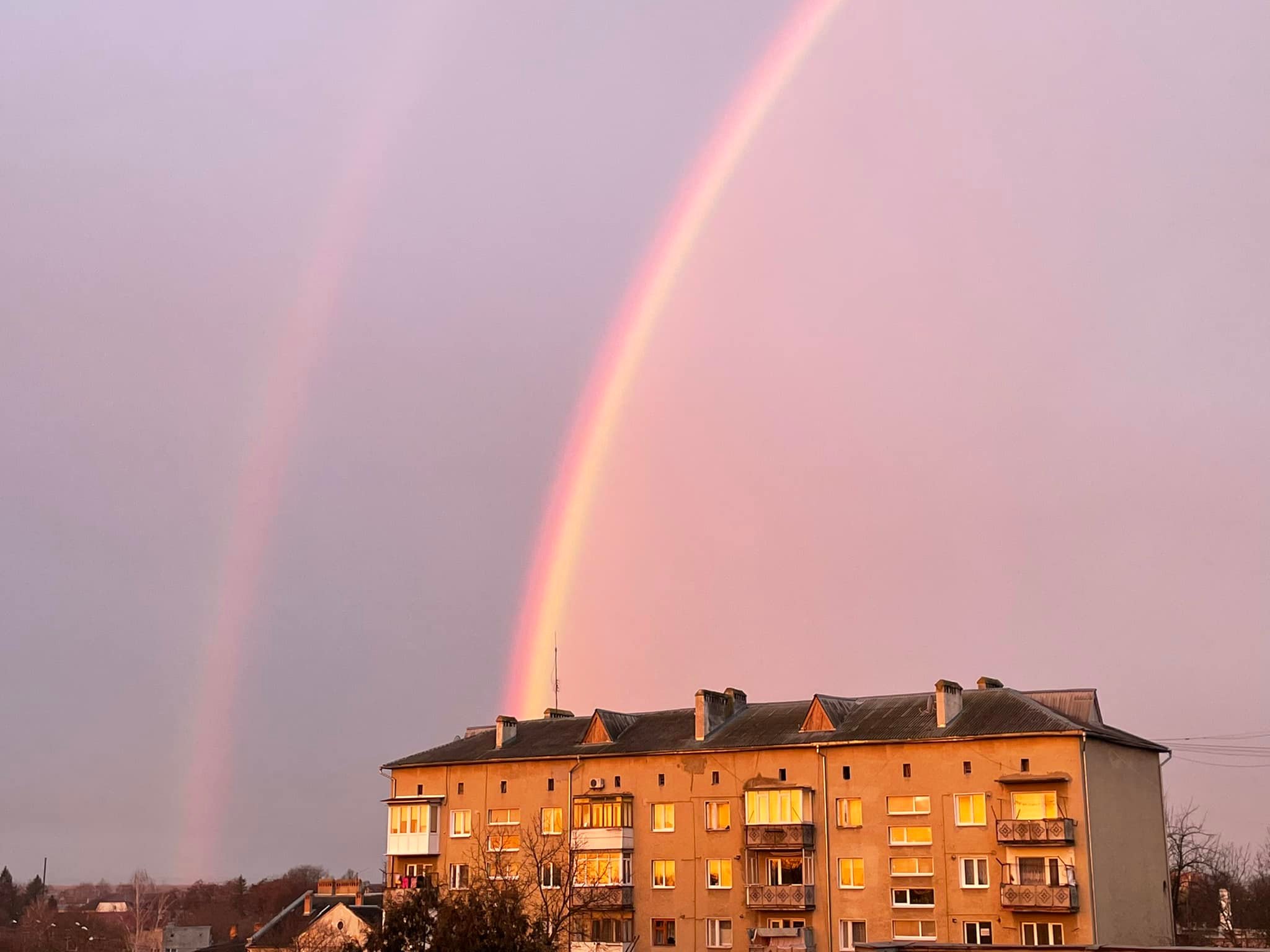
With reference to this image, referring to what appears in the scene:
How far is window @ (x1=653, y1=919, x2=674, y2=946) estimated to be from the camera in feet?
217

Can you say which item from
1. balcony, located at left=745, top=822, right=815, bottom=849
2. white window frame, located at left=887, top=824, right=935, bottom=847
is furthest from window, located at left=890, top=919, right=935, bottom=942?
balcony, located at left=745, top=822, right=815, bottom=849

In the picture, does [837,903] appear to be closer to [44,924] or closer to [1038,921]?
[1038,921]

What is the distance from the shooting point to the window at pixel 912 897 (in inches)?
2323

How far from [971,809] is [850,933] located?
866 cm

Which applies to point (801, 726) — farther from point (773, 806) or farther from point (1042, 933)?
point (1042, 933)

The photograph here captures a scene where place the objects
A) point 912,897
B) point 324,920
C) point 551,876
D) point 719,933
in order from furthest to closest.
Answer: point 324,920 < point 551,876 < point 719,933 < point 912,897

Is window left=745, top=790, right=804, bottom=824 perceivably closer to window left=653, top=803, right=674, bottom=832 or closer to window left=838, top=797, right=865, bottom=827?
window left=838, top=797, right=865, bottom=827

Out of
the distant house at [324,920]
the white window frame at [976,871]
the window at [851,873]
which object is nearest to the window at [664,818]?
the window at [851,873]

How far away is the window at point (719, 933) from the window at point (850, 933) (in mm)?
6128

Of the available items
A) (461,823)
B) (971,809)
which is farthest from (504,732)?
(971,809)

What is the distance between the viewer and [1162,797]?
65250 millimetres

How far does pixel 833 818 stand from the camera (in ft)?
206

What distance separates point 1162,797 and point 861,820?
54.5 feet

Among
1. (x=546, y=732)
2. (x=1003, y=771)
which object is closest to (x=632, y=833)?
(x=546, y=732)
